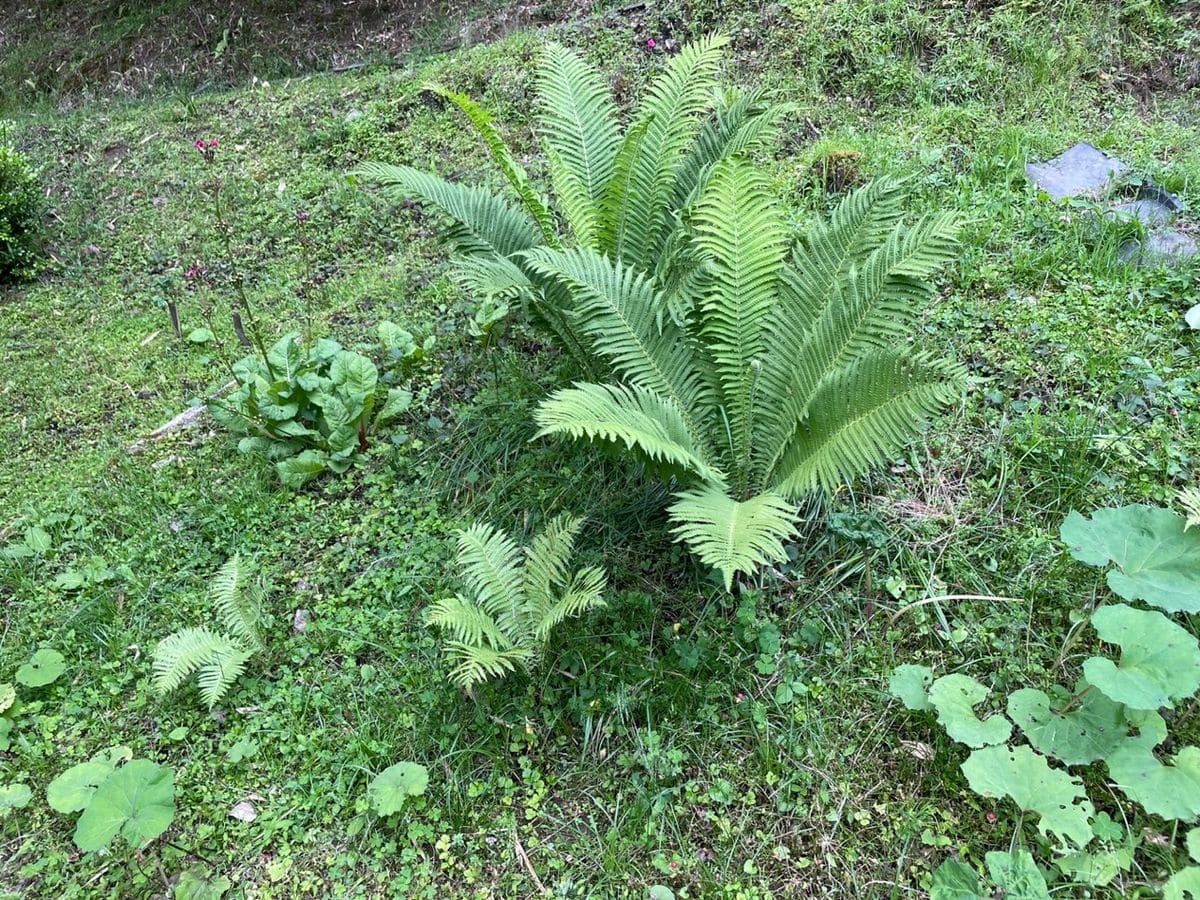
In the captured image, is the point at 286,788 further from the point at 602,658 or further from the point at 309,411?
the point at 309,411

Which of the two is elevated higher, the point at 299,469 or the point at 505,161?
the point at 505,161

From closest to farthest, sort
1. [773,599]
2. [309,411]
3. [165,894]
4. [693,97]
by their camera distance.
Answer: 1. [165,894]
2. [773,599]
3. [693,97]
4. [309,411]

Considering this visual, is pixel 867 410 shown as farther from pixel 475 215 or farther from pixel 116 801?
pixel 116 801

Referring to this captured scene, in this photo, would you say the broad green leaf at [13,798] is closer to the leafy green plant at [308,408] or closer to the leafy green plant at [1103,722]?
the leafy green plant at [308,408]

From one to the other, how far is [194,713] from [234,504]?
91 cm

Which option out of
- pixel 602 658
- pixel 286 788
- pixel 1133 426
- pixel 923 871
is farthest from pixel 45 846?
pixel 1133 426

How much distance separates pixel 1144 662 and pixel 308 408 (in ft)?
9.80

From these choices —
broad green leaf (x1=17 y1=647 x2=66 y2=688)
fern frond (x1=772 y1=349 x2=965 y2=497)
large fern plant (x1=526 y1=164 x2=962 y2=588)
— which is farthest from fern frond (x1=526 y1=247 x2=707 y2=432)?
broad green leaf (x1=17 y1=647 x2=66 y2=688)

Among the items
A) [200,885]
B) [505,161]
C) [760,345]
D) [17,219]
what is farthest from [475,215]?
[17,219]

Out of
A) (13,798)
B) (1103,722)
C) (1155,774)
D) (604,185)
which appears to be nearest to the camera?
(1155,774)

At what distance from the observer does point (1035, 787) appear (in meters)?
1.74

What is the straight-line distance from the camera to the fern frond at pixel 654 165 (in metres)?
2.79

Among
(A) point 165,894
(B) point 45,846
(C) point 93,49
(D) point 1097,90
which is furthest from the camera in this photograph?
(C) point 93,49

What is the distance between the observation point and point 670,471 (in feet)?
7.38
